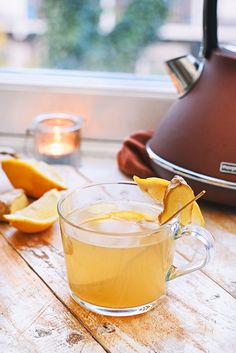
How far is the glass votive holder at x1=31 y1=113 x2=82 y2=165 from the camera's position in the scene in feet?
3.27

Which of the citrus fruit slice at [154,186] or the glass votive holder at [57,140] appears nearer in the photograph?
the citrus fruit slice at [154,186]

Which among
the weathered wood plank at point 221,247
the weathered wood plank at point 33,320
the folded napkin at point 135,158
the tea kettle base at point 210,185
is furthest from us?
the folded napkin at point 135,158

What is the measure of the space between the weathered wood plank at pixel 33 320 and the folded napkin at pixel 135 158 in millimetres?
276

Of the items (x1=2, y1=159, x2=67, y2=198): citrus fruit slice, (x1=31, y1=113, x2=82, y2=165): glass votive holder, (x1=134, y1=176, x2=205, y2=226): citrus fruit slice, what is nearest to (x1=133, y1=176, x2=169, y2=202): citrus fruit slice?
(x1=134, y1=176, x2=205, y2=226): citrus fruit slice

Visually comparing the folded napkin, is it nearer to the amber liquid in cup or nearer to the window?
the window

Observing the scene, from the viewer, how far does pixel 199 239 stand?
60 cm

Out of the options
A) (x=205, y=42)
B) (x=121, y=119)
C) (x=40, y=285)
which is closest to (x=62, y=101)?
(x=121, y=119)

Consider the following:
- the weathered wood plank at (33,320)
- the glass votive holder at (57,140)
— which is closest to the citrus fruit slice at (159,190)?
the weathered wood plank at (33,320)

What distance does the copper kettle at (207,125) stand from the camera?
786 millimetres

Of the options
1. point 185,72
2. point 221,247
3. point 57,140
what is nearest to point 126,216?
point 221,247

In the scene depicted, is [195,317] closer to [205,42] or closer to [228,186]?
[228,186]

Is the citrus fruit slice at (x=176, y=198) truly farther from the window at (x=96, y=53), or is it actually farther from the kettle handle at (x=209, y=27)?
the window at (x=96, y=53)

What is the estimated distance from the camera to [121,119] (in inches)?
42.6

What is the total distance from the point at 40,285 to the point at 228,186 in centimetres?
27
